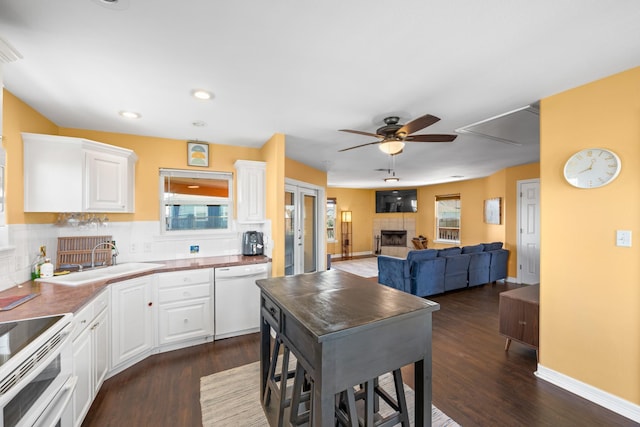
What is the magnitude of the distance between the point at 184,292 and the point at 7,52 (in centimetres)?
229

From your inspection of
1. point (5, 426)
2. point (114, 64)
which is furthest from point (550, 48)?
point (5, 426)

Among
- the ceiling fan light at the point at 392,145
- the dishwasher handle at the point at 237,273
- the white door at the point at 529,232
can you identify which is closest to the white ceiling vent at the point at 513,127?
the ceiling fan light at the point at 392,145

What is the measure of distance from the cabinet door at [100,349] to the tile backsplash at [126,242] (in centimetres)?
72

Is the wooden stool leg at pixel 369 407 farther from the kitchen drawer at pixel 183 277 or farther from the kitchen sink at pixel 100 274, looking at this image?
the kitchen sink at pixel 100 274

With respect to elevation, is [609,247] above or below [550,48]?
below

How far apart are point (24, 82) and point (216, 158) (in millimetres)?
1865

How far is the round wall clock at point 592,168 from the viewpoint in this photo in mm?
1954

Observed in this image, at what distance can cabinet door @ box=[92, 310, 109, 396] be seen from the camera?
2.01 metres

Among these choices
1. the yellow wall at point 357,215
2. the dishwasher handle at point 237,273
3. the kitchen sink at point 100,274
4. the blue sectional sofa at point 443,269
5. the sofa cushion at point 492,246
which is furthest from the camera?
the yellow wall at point 357,215

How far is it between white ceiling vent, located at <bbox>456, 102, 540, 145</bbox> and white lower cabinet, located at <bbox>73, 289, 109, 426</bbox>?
13.1 feet

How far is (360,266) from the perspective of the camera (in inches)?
295

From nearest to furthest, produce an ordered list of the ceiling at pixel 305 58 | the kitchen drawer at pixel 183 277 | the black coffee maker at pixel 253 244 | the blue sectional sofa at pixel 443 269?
the ceiling at pixel 305 58 < the kitchen drawer at pixel 183 277 < the black coffee maker at pixel 253 244 < the blue sectional sofa at pixel 443 269

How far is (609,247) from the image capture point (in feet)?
6.51

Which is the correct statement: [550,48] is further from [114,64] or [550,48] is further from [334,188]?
[334,188]
